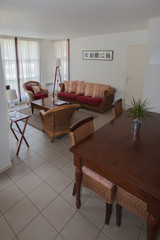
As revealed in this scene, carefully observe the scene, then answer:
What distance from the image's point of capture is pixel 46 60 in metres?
7.24

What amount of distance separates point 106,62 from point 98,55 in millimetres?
434

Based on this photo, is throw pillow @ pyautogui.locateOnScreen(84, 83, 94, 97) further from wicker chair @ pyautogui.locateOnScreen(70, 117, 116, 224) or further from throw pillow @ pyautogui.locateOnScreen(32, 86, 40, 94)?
wicker chair @ pyautogui.locateOnScreen(70, 117, 116, 224)

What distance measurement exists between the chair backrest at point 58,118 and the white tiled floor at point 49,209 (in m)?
0.76

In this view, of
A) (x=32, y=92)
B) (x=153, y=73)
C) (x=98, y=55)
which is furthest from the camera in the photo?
(x=32, y=92)

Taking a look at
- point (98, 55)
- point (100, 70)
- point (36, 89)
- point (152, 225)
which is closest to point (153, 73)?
point (100, 70)

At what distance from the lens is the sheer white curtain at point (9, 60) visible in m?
5.52

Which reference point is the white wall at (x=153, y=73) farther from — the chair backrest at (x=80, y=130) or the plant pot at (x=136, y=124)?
the chair backrest at (x=80, y=130)

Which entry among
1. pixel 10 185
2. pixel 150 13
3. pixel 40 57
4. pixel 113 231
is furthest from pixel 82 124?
pixel 40 57

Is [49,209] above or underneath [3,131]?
underneath

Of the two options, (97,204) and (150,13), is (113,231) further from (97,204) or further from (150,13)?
(150,13)

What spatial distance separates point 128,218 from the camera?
6.22 ft

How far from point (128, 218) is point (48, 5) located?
3.20 m

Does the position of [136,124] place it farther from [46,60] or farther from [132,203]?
[46,60]

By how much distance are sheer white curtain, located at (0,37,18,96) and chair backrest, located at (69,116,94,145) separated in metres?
4.86
